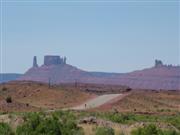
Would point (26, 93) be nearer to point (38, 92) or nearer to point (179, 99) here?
point (38, 92)

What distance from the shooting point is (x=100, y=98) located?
100812 millimetres

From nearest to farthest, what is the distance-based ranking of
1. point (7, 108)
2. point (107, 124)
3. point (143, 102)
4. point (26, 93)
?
point (107, 124), point (7, 108), point (143, 102), point (26, 93)

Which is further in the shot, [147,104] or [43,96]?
[43,96]

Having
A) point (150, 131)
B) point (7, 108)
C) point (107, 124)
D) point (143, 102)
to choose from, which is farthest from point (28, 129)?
point (143, 102)

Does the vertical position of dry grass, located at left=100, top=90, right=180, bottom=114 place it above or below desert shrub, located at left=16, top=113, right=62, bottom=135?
below

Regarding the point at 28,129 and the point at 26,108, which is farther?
the point at 26,108

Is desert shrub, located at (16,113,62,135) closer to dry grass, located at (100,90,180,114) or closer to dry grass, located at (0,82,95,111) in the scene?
dry grass, located at (100,90,180,114)

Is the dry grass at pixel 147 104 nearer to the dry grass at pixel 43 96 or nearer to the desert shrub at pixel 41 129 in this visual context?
the dry grass at pixel 43 96

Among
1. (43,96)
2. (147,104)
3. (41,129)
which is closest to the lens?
(41,129)

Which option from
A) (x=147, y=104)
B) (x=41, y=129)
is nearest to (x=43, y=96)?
(x=147, y=104)

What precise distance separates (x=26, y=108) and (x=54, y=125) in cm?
4452

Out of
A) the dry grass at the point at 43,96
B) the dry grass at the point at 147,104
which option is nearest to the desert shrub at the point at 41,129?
the dry grass at the point at 147,104

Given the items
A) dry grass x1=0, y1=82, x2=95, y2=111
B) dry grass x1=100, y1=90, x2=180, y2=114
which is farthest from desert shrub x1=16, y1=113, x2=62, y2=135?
dry grass x1=0, y1=82, x2=95, y2=111

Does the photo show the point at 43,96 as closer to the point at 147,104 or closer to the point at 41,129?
the point at 147,104
